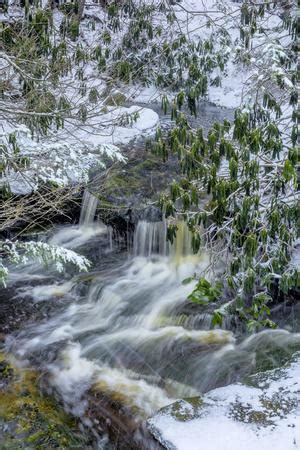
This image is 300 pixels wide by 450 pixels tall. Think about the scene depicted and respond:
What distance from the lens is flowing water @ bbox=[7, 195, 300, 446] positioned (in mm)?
4828

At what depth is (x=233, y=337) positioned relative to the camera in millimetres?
5387

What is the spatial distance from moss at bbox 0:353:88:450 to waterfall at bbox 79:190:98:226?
3.66m

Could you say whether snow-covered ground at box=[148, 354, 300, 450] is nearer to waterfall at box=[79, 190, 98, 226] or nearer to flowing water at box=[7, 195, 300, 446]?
flowing water at box=[7, 195, 300, 446]

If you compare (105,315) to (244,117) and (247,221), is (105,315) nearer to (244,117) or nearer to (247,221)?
(247,221)

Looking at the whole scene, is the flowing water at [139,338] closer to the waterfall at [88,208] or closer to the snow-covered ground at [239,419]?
the waterfall at [88,208]

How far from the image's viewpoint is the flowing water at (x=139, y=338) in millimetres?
4828

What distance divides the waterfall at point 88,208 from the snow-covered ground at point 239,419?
5.09 meters

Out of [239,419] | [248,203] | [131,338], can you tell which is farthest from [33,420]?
[248,203]

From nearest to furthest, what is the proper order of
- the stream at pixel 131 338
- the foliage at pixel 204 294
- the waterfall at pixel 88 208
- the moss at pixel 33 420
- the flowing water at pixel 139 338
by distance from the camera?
the moss at pixel 33 420 < the foliage at pixel 204 294 < the stream at pixel 131 338 < the flowing water at pixel 139 338 < the waterfall at pixel 88 208

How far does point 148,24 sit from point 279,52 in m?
6.75

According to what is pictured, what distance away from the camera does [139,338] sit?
564 centimetres

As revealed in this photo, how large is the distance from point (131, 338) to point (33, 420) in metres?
1.51

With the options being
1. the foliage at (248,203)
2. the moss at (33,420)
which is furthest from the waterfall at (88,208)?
the moss at (33,420)

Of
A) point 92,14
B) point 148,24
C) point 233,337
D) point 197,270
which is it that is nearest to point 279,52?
point 197,270
